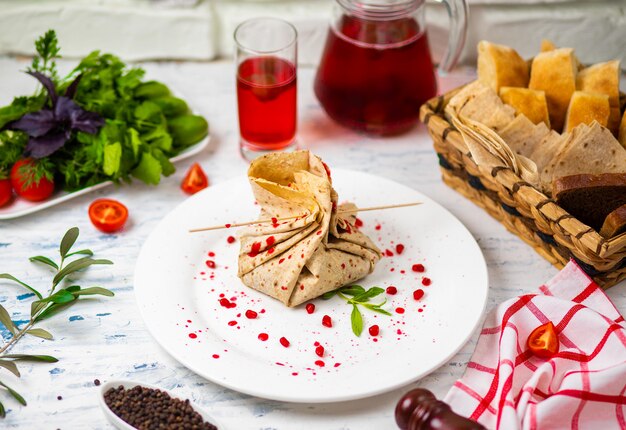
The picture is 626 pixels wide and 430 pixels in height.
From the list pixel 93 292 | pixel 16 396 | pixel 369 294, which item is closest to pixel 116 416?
pixel 16 396

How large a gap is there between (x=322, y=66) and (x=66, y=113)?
625mm

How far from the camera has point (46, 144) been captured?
1.80m

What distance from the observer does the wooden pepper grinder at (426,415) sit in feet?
4.02

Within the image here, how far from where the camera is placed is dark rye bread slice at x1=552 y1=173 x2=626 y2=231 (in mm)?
1504

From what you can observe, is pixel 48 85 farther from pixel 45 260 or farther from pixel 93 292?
pixel 93 292

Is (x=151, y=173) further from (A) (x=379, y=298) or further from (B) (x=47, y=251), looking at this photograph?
(A) (x=379, y=298)

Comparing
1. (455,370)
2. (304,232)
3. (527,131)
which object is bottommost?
(455,370)

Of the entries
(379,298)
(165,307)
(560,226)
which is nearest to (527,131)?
(560,226)

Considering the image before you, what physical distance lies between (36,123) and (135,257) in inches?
15.8

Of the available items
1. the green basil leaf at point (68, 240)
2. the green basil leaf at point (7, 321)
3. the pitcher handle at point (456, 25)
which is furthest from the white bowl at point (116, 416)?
the pitcher handle at point (456, 25)

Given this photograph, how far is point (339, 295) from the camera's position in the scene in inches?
62.9

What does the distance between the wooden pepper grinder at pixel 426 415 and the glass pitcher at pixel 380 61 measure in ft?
2.86

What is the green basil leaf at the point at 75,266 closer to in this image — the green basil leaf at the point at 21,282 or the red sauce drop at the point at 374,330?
the green basil leaf at the point at 21,282

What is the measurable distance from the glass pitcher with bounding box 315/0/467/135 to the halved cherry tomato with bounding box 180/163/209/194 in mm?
370
